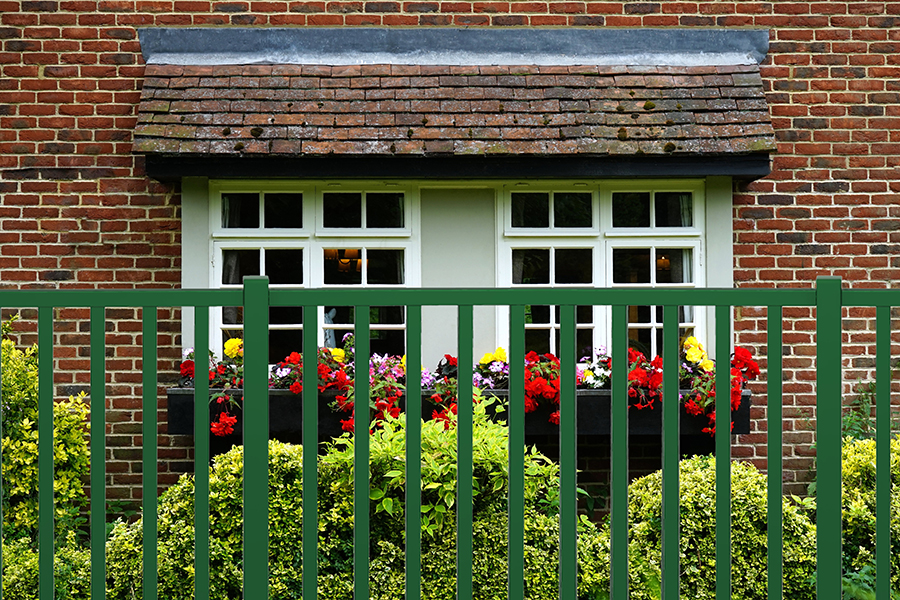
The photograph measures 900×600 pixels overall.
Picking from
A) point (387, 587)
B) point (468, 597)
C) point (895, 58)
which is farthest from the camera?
point (895, 58)

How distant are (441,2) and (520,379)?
3.20 metres

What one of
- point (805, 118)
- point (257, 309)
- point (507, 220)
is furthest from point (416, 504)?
point (805, 118)

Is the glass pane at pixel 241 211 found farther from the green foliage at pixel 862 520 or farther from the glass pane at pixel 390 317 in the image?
the green foliage at pixel 862 520

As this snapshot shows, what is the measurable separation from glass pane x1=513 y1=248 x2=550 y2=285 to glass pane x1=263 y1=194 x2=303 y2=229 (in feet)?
4.31

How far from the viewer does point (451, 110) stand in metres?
4.46

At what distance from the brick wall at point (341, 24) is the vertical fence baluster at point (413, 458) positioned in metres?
2.78

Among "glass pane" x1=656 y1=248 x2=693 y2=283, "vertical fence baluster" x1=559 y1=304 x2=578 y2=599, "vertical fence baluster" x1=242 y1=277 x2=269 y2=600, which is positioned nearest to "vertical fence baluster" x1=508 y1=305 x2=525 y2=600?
"vertical fence baluster" x1=559 y1=304 x2=578 y2=599

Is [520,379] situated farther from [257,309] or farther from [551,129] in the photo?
[551,129]

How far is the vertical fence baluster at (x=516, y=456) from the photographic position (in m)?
2.30

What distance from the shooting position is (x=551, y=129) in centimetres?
438

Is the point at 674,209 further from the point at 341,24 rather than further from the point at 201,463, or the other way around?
the point at 201,463

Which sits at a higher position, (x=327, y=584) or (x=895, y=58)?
(x=895, y=58)

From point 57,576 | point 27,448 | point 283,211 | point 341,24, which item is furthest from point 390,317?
point 57,576

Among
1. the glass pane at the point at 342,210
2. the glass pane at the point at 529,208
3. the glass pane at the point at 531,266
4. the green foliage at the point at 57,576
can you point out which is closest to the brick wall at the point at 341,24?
the glass pane at the point at 342,210
